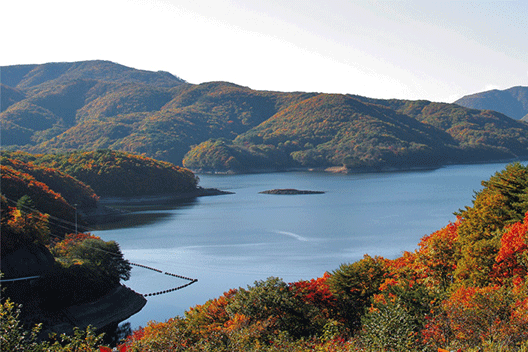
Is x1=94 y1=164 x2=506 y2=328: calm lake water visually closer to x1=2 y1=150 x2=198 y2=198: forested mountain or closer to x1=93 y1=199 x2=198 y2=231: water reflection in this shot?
x1=93 y1=199 x2=198 y2=231: water reflection

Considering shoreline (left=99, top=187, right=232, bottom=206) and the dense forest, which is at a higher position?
the dense forest

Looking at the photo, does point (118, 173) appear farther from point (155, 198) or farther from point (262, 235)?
point (262, 235)

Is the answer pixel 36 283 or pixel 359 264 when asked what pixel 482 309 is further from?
pixel 36 283

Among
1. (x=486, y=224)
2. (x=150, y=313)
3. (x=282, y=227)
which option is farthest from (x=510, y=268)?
(x=282, y=227)

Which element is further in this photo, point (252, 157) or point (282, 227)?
point (252, 157)

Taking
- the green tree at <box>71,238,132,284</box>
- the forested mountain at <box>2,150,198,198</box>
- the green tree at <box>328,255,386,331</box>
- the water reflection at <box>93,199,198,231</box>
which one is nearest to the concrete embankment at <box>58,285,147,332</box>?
the green tree at <box>71,238,132,284</box>

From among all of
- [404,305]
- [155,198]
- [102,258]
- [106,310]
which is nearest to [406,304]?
[404,305]
